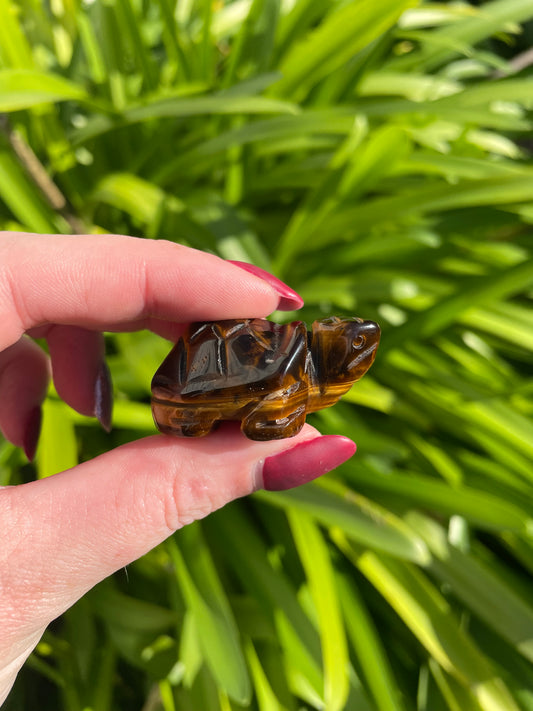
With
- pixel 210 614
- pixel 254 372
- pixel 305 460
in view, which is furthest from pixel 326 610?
pixel 254 372

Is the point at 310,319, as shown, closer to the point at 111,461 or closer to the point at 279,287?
the point at 279,287

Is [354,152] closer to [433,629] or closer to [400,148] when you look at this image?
[400,148]

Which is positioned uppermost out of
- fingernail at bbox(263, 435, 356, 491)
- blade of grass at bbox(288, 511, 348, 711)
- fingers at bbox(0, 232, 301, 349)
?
fingers at bbox(0, 232, 301, 349)

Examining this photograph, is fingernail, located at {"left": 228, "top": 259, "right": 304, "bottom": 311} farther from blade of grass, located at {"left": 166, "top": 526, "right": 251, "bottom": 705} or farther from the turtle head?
blade of grass, located at {"left": 166, "top": 526, "right": 251, "bottom": 705}

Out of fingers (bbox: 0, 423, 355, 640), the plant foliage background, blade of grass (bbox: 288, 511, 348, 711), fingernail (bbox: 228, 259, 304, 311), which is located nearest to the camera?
fingers (bbox: 0, 423, 355, 640)

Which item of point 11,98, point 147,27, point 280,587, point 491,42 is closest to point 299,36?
point 147,27

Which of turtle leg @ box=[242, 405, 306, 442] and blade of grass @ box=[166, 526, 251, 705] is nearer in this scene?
turtle leg @ box=[242, 405, 306, 442]

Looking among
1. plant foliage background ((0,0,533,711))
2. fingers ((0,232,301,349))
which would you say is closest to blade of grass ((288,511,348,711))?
plant foliage background ((0,0,533,711))

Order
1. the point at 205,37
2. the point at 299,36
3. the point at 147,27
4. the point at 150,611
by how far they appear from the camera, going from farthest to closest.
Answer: the point at 147,27 → the point at 299,36 → the point at 205,37 → the point at 150,611
